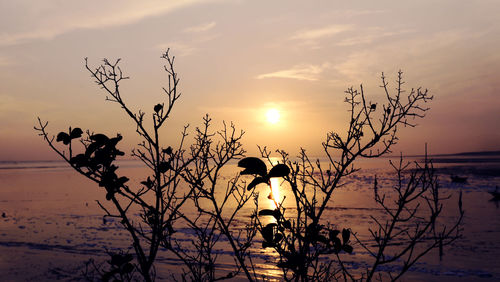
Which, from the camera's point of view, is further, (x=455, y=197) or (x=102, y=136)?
(x=455, y=197)

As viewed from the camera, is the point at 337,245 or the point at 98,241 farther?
the point at 98,241

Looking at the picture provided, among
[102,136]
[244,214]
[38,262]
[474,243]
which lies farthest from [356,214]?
[102,136]

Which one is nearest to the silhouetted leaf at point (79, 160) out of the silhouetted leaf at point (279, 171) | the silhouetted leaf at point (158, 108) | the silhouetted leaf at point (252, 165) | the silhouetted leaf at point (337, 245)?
the silhouetted leaf at point (158, 108)

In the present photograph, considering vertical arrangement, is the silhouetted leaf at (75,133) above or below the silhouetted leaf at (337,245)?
above

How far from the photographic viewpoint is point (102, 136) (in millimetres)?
3281

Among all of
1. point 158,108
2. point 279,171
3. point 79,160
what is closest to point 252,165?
point 279,171

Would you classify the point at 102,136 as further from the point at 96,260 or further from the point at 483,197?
the point at 483,197

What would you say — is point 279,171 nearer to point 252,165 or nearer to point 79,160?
point 252,165

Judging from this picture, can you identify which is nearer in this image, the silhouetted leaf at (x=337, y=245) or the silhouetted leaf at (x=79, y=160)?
the silhouetted leaf at (x=79, y=160)

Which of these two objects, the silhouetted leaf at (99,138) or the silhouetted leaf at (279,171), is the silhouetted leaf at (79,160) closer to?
the silhouetted leaf at (99,138)

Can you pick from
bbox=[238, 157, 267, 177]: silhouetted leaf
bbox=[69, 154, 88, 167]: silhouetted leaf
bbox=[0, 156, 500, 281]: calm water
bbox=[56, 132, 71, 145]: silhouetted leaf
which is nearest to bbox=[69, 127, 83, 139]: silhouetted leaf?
bbox=[56, 132, 71, 145]: silhouetted leaf

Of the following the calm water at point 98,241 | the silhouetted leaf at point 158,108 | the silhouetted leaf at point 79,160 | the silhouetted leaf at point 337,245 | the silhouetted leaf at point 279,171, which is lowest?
the calm water at point 98,241

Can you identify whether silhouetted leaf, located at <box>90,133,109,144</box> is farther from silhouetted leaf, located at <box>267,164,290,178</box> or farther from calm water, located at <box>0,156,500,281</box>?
calm water, located at <box>0,156,500,281</box>

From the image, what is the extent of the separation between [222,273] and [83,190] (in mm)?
29781
